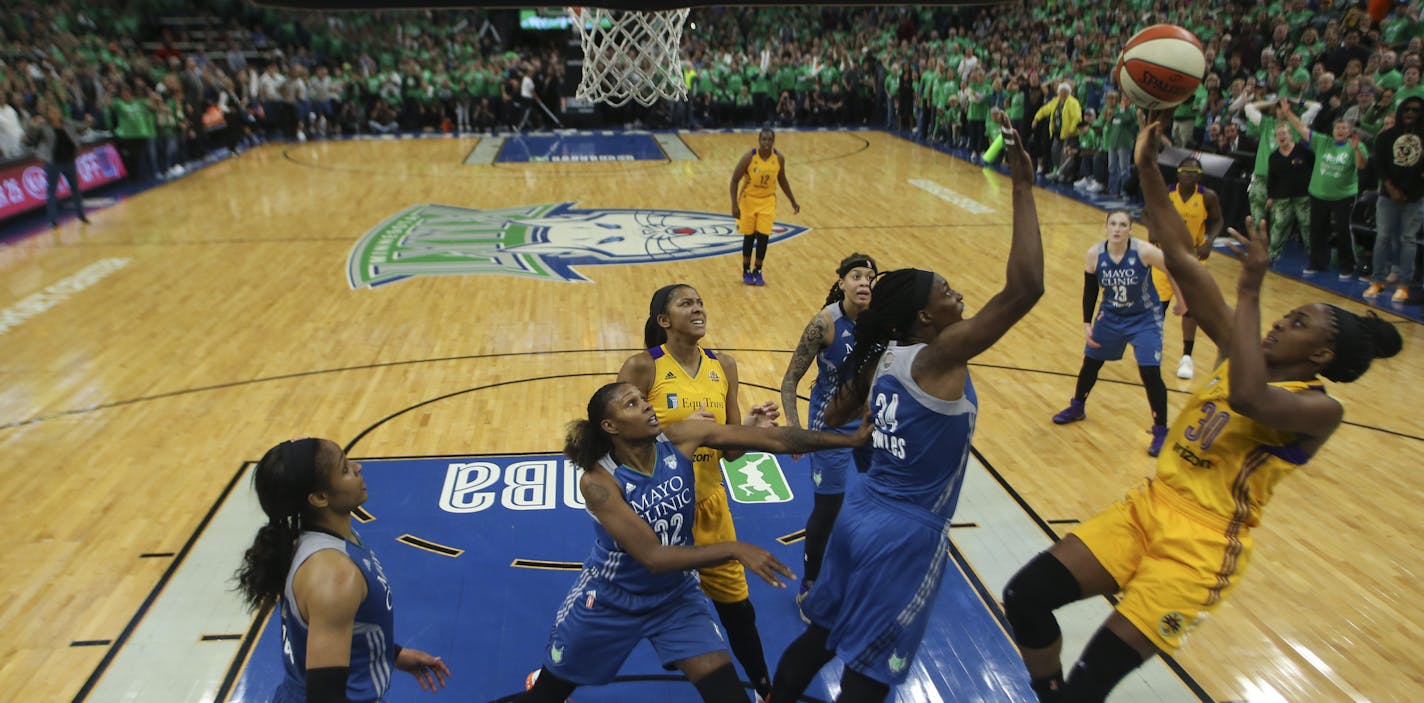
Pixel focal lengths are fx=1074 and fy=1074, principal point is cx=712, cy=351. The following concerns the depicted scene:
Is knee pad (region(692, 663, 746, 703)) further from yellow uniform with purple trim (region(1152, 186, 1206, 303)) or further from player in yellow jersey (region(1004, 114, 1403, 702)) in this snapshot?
yellow uniform with purple trim (region(1152, 186, 1206, 303))

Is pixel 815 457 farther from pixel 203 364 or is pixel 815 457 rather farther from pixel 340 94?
pixel 340 94

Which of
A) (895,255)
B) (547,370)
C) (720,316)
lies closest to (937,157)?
(895,255)

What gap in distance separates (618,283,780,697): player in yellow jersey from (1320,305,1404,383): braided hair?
187 cm

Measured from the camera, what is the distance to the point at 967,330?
3.21 metres

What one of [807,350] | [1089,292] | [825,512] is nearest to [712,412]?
[807,350]

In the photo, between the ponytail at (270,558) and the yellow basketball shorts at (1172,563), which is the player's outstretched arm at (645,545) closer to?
the ponytail at (270,558)

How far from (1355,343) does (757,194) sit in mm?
7830

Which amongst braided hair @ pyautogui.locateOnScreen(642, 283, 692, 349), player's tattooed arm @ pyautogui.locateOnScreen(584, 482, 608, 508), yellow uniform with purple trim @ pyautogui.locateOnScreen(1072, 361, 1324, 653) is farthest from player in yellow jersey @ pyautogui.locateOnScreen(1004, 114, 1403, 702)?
braided hair @ pyautogui.locateOnScreen(642, 283, 692, 349)

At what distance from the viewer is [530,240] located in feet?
43.8

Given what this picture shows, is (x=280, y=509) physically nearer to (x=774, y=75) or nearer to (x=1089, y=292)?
(x=1089, y=292)

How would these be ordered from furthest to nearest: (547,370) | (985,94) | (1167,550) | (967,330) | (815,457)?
(985,94)
(547,370)
(815,457)
(1167,550)
(967,330)

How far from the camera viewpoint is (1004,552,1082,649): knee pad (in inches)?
143

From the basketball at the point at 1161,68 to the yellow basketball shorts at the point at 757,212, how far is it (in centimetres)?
643

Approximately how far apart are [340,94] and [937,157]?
1346 cm
